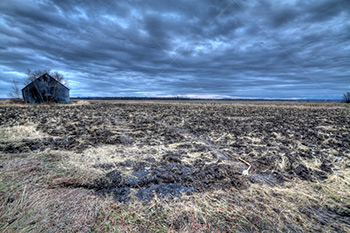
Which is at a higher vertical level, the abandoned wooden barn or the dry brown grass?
the abandoned wooden barn

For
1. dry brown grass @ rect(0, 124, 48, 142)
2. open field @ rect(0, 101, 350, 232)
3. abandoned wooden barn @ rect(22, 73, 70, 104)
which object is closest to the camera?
open field @ rect(0, 101, 350, 232)

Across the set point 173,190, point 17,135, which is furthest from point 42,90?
point 173,190

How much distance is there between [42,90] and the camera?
125 ft

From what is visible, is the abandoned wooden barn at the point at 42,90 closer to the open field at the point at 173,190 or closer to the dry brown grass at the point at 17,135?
the dry brown grass at the point at 17,135

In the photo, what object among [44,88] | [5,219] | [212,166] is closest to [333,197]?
[212,166]

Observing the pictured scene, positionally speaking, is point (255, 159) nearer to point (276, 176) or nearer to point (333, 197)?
point (276, 176)

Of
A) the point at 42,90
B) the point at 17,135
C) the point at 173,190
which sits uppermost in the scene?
the point at 42,90

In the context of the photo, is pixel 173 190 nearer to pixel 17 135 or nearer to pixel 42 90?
pixel 17 135

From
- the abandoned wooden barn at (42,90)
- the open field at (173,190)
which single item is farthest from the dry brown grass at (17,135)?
the abandoned wooden barn at (42,90)

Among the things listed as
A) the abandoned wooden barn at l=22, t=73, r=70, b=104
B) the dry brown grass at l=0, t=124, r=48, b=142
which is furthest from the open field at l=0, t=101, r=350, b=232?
the abandoned wooden barn at l=22, t=73, r=70, b=104

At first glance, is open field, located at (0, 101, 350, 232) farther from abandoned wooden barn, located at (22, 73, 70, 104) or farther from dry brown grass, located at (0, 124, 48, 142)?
abandoned wooden barn, located at (22, 73, 70, 104)

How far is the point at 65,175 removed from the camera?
3.67 metres

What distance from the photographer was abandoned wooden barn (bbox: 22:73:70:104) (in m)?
37.4

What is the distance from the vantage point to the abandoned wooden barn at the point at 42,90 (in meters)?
37.4
